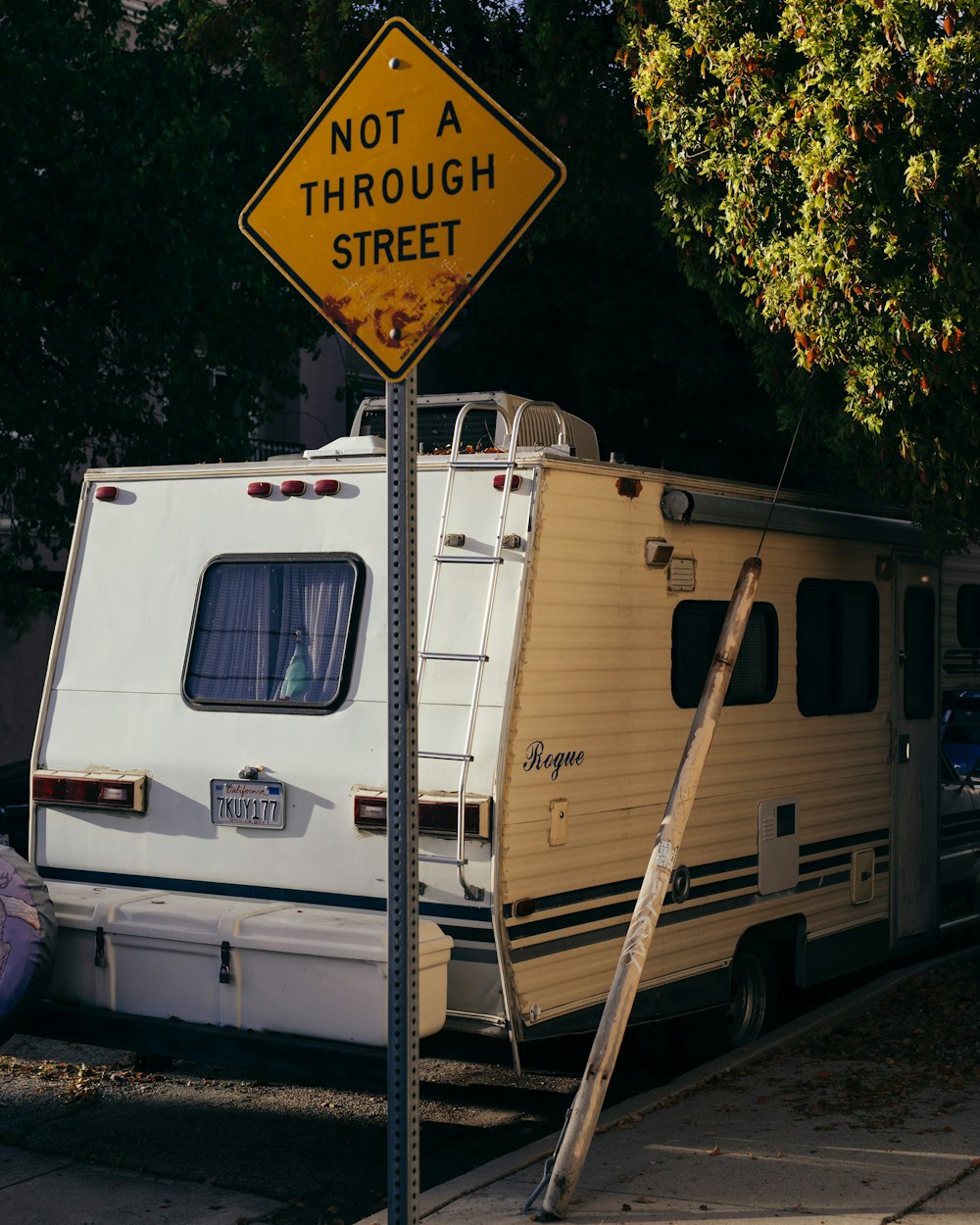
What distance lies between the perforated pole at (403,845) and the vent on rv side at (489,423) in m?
3.68

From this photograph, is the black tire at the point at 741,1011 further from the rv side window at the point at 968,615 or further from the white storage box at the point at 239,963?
the rv side window at the point at 968,615

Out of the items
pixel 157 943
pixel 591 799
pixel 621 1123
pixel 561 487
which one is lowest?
pixel 621 1123

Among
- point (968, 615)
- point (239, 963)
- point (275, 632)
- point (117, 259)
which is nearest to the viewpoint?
point (239, 963)

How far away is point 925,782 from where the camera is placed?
967 centimetres

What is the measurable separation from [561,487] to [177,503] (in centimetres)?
185

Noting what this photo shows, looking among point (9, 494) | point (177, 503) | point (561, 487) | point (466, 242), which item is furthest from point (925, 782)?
point (9, 494)

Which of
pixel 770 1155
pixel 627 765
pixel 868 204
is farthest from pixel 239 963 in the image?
pixel 868 204

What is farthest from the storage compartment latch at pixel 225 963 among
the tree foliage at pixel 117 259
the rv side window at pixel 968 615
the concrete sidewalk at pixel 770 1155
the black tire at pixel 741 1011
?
the tree foliage at pixel 117 259

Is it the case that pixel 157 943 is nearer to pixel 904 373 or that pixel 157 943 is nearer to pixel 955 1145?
pixel 955 1145

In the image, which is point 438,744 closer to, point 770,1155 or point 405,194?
point 770,1155

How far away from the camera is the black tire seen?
302 inches

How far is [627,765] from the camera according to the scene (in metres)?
6.88

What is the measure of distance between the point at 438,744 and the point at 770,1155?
78.4 inches

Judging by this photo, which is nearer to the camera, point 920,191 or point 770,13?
point 920,191
